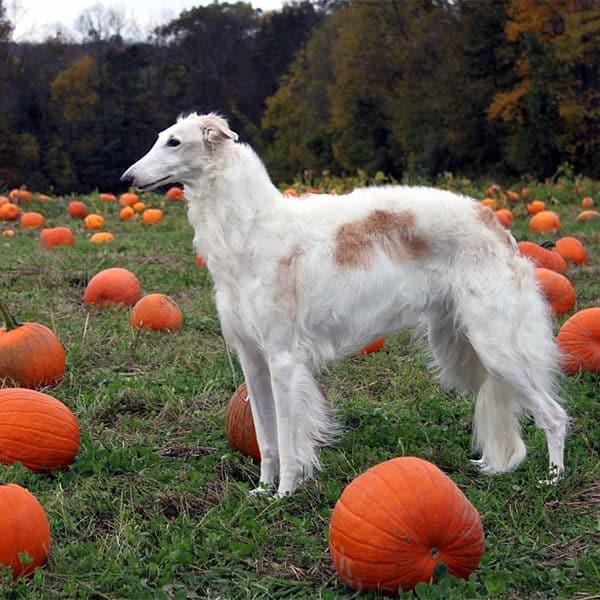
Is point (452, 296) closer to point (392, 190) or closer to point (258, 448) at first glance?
point (392, 190)

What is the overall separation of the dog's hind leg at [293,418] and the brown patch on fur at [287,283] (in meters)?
0.24

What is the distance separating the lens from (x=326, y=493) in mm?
4234

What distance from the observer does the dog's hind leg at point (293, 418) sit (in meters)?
4.38

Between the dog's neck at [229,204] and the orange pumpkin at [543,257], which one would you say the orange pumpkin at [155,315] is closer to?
→ the dog's neck at [229,204]

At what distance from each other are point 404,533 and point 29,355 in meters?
3.28

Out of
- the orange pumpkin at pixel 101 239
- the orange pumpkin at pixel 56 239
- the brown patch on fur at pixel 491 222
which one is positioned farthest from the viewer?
the orange pumpkin at pixel 101 239

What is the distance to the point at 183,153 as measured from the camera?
4465 mm

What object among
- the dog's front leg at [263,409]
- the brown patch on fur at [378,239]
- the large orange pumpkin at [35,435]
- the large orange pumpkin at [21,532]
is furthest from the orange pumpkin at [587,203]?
the large orange pumpkin at [21,532]

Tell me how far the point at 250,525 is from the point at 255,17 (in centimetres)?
6253

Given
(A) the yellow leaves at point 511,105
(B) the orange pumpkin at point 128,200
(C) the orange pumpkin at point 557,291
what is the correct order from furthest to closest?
1. (A) the yellow leaves at point 511,105
2. (B) the orange pumpkin at point 128,200
3. (C) the orange pumpkin at point 557,291

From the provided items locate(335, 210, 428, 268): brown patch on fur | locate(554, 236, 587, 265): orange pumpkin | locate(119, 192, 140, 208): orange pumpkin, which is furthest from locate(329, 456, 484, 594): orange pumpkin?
locate(119, 192, 140, 208): orange pumpkin

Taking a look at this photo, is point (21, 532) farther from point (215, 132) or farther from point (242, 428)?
point (215, 132)

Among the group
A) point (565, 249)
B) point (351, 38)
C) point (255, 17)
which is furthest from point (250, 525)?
point (255, 17)

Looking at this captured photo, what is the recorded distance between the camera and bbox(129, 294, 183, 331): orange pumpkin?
7258 mm
